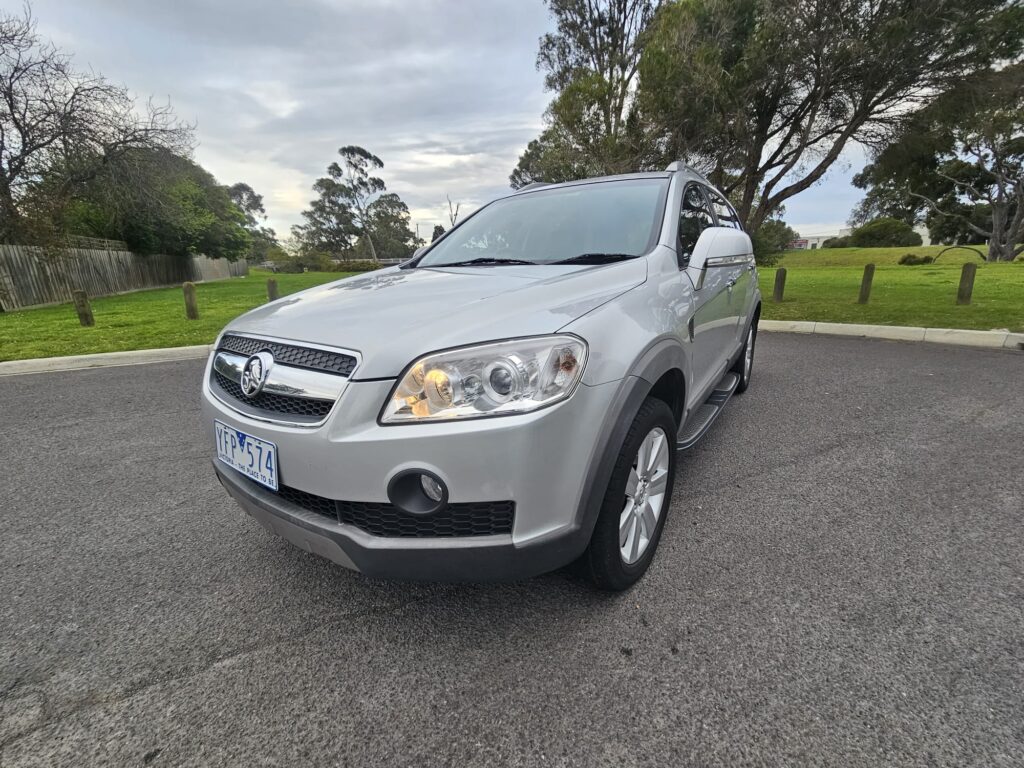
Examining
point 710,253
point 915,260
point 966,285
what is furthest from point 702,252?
point 915,260

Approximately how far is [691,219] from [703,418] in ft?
3.77

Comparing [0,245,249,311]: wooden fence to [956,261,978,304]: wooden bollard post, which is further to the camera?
[0,245,249,311]: wooden fence

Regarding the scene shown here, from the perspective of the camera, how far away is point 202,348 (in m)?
6.54

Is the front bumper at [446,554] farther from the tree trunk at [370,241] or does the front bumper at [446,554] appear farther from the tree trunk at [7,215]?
A: the tree trunk at [370,241]

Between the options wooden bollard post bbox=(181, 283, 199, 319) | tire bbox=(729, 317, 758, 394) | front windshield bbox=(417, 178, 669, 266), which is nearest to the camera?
front windshield bbox=(417, 178, 669, 266)

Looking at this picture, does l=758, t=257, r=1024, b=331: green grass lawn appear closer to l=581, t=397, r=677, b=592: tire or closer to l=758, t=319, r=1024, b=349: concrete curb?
l=758, t=319, r=1024, b=349: concrete curb

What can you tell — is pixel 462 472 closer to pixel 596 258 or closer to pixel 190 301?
pixel 596 258

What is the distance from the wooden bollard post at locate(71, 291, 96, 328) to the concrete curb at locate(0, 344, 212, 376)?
10.5 feet

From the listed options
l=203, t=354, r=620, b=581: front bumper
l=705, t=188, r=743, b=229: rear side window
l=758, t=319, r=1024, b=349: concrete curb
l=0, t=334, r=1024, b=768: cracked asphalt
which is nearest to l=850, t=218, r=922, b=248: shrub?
l=758, t=319, r=1024, b=349: concrete curb

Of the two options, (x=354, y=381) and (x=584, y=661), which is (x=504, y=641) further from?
(x=354, y=381)

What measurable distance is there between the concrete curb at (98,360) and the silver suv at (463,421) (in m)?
4.96

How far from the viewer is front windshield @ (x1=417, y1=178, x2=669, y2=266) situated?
2414 mm

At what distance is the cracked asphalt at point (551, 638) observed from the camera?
1338mm

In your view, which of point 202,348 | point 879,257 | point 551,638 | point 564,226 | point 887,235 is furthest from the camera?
point 887,235
